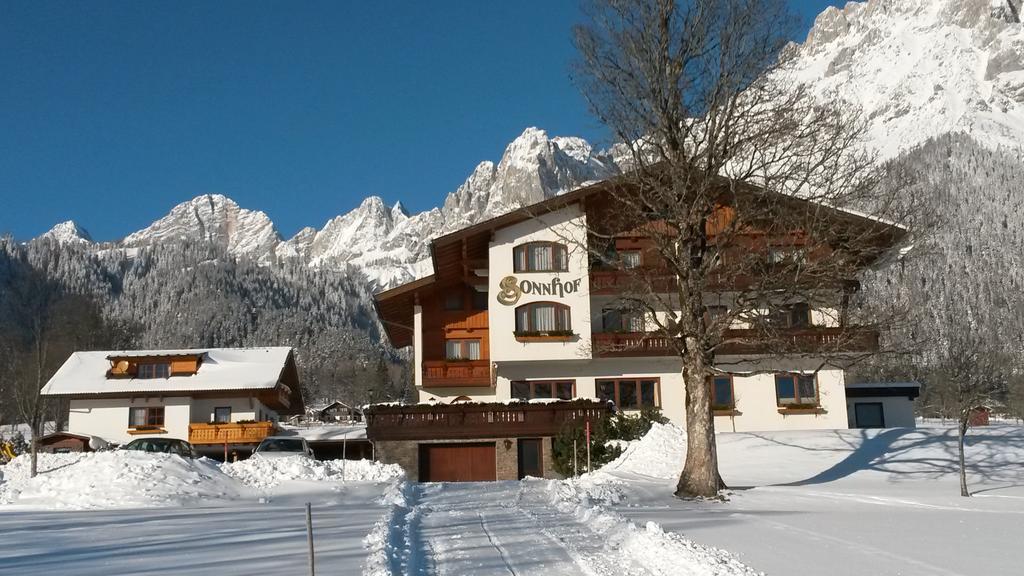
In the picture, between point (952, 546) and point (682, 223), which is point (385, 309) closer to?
point (682, 223)

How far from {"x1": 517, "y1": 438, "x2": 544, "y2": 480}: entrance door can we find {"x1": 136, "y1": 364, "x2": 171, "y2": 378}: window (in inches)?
1142

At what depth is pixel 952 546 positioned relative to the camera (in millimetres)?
11328

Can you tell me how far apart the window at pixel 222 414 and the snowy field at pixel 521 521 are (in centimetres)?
3092

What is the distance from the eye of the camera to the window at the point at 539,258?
39250 mm

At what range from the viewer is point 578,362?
128ft

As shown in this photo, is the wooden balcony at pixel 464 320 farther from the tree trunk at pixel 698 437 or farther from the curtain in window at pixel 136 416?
the curtain in window at pixel 136 416

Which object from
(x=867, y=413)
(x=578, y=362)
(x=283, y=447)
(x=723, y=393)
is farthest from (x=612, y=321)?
(x=283, y=447)

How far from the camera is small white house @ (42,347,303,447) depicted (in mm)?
51906

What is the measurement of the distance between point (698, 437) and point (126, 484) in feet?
38.1

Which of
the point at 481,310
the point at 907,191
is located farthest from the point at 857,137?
the point at 481,310

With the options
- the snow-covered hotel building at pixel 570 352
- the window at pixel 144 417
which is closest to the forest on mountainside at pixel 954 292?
the snow-covered hotel building at pixel 570 352

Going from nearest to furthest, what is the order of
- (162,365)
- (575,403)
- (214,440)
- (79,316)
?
(575,403) → (214,440) → (162,365) → (79,316)

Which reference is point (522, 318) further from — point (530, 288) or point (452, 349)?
point (452, 349)

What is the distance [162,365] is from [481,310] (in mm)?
24756
